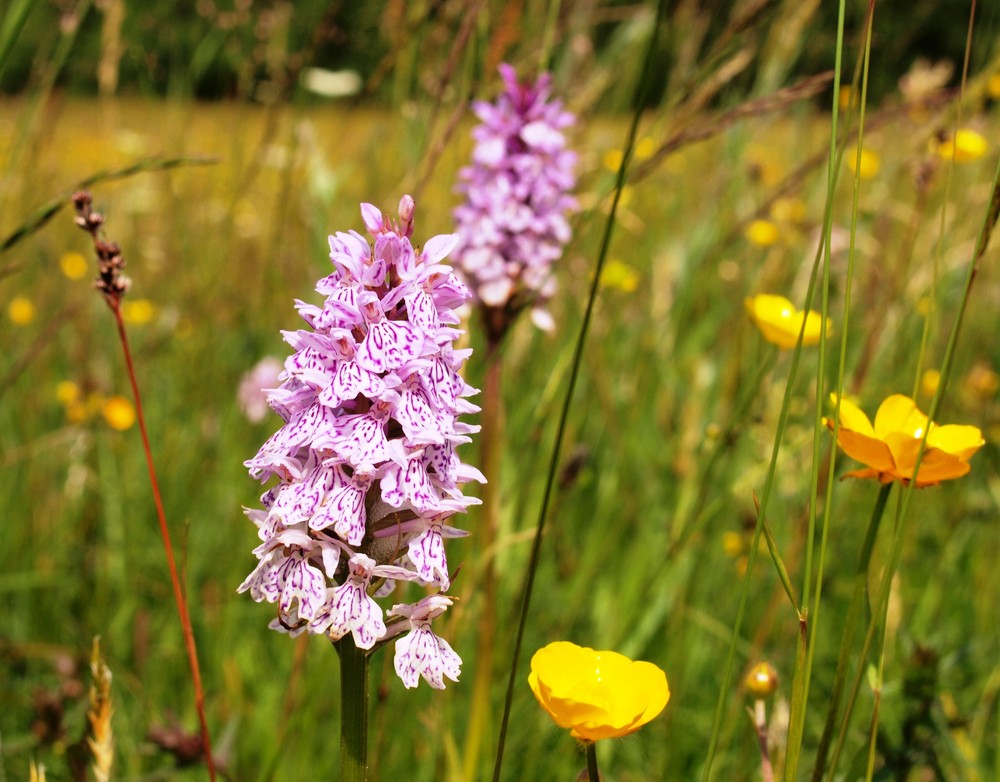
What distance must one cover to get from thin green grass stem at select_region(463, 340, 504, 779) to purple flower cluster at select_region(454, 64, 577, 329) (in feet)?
0.49

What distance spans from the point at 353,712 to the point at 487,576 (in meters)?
0.83

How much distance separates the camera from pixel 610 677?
102 centimetres

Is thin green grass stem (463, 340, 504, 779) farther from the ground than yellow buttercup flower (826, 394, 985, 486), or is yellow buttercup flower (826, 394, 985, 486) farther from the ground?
yellow buttercup flower (826, 394, 985, 486)

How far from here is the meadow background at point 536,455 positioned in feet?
5.62

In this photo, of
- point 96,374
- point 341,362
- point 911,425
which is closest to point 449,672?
point 341,362

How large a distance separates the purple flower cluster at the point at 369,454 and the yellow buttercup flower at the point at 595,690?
0.09 meters

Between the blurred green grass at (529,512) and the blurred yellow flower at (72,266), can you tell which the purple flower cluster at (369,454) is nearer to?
the blurred green grass at (529,512)

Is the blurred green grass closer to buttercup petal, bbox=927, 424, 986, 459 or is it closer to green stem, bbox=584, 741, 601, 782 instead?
buttercup petal, bbox=927, 424, 986, 459

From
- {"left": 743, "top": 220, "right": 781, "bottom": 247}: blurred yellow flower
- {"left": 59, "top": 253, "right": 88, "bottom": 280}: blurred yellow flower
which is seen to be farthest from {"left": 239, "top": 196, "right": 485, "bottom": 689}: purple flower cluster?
{"left": 59, "top": 253, "right": 88, "bottom": 280}: blurred yellow flower

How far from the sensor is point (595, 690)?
3.18 feet

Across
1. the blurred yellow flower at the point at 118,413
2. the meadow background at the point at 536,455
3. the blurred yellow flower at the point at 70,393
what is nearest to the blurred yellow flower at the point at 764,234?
the meadow background at the point at 536,455

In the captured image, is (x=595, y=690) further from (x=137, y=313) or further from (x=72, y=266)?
(x=72, y=266)

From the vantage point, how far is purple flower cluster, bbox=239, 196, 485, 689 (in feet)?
2.84

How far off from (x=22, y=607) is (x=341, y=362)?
5.48 ft
